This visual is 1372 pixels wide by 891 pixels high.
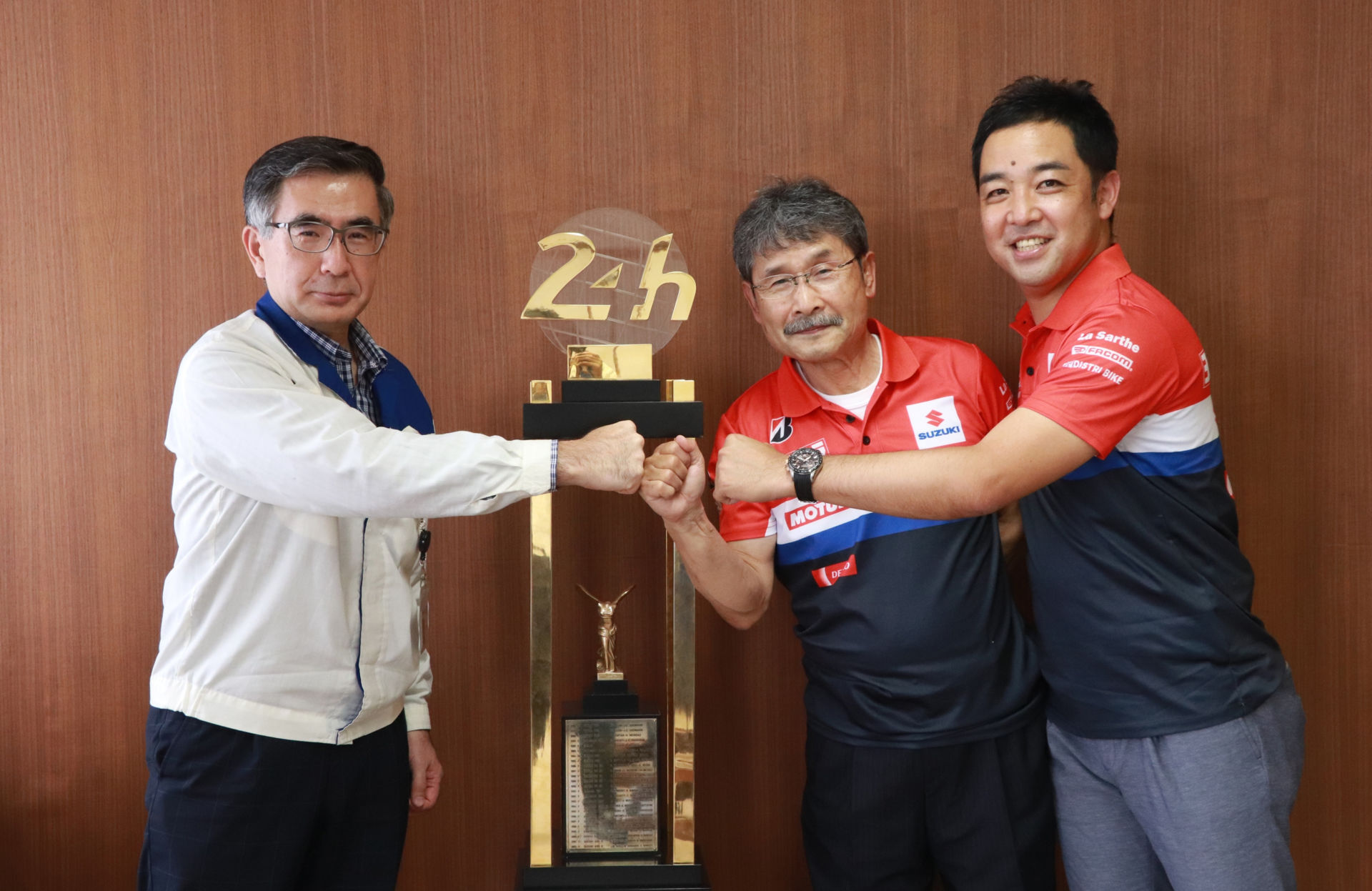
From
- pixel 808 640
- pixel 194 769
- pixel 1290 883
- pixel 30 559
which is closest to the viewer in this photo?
pixel 194 769

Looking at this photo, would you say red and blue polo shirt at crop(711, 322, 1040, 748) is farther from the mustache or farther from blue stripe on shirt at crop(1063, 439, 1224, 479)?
blue stripe on shirt at crop(1063, 439, 1224, 479)

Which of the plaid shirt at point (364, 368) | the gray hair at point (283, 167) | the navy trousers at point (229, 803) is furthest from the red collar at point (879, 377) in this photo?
the navy trousers at point (229, 803)

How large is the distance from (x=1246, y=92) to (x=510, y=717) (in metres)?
2.06

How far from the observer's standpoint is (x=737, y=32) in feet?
6.56

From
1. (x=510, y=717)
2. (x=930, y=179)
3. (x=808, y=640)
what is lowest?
(x=510, y=717)

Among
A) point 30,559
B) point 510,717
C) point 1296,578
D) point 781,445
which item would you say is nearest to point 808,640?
point 781,445

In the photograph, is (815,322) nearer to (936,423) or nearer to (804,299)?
(804,299)

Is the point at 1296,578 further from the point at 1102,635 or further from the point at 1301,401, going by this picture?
the point at 1102,635

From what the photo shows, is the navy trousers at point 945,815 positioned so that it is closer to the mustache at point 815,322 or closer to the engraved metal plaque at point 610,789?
the engraved metal plaque at point 610,789

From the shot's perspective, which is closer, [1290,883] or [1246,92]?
[1290,883]

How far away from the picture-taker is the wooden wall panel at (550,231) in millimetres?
1975

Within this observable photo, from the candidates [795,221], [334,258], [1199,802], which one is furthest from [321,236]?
[1199,802]

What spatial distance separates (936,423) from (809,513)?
27 centimetres

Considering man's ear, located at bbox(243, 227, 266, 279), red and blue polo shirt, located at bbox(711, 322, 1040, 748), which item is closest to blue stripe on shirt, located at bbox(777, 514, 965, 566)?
red and blue polo shirt, located at bbox(711, 322, 1040, 748)
